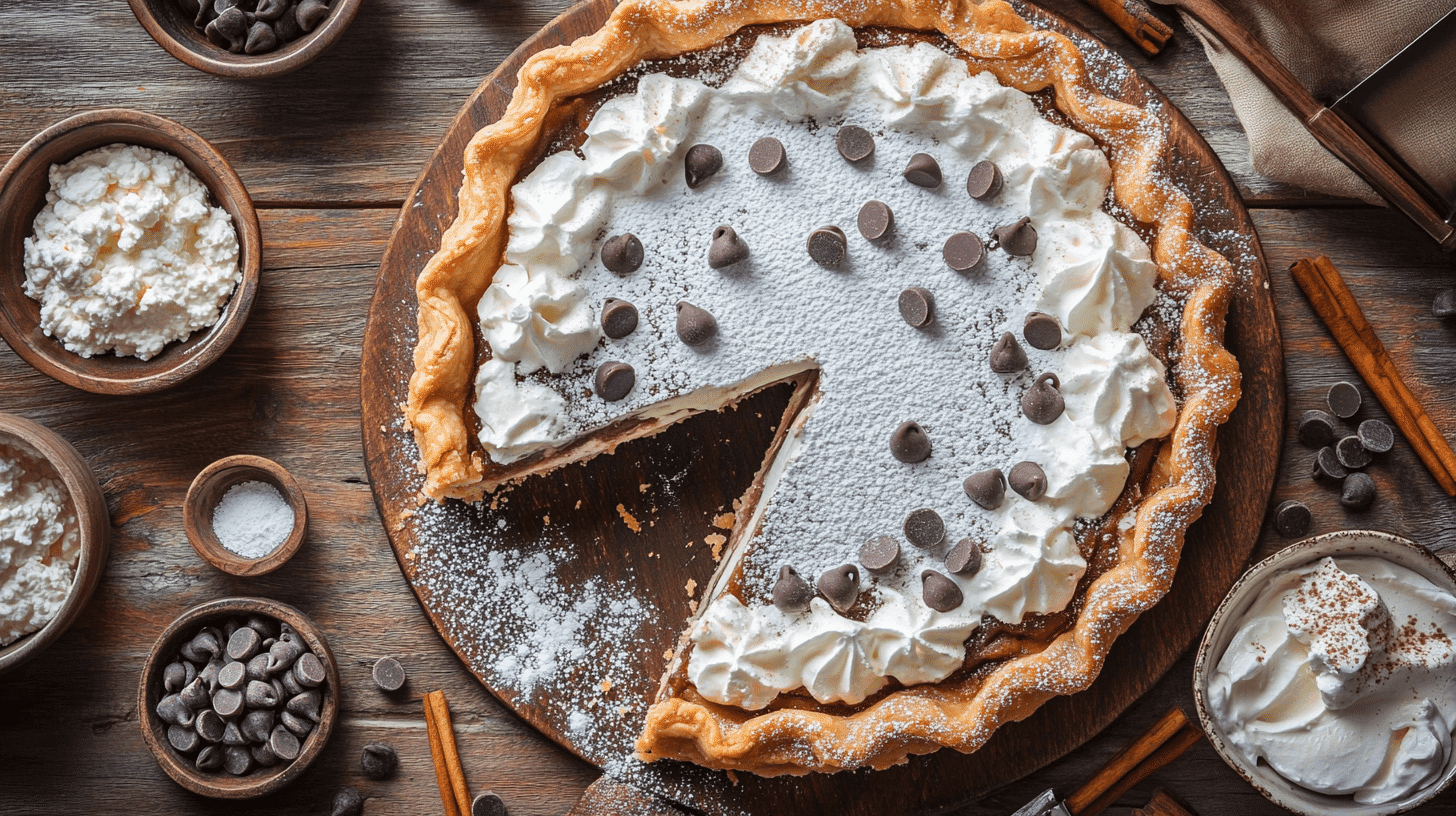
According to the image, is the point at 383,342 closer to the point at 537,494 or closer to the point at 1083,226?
the point at 537,494

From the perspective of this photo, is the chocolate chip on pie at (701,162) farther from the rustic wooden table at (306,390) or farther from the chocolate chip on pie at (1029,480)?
the chocolate chip on pie at (1029,480)

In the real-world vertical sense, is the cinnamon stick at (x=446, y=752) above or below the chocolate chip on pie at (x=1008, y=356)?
below

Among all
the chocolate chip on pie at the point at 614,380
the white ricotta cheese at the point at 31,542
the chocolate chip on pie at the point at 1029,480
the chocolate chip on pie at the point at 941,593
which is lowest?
the white ricotta cheese at the point at 31,542

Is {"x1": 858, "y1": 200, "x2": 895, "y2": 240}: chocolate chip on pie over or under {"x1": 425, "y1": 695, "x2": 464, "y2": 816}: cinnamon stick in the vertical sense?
over

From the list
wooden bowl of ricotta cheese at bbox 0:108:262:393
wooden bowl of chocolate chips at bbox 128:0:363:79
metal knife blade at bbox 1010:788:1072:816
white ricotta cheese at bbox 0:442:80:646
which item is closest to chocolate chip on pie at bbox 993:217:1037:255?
metal knife blade at bbox 1010:788:1072:816

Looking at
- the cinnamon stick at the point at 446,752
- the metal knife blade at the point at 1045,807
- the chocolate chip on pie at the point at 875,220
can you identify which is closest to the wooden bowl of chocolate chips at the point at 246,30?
the chocolate chip on pie at the point at 875,220

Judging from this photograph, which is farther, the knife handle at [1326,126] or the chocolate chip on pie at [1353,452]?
the chocolate chip on pie at [1353,452]

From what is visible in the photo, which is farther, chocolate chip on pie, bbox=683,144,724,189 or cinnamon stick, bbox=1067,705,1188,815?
cinnamon stick, bbox=1067,705,1188,815

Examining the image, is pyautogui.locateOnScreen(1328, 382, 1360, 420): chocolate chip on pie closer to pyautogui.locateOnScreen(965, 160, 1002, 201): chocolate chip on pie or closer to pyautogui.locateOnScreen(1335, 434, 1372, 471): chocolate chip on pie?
pyautogui.locateOnScreen(1335, 434, 1372, 471): chocolate chip on pie
